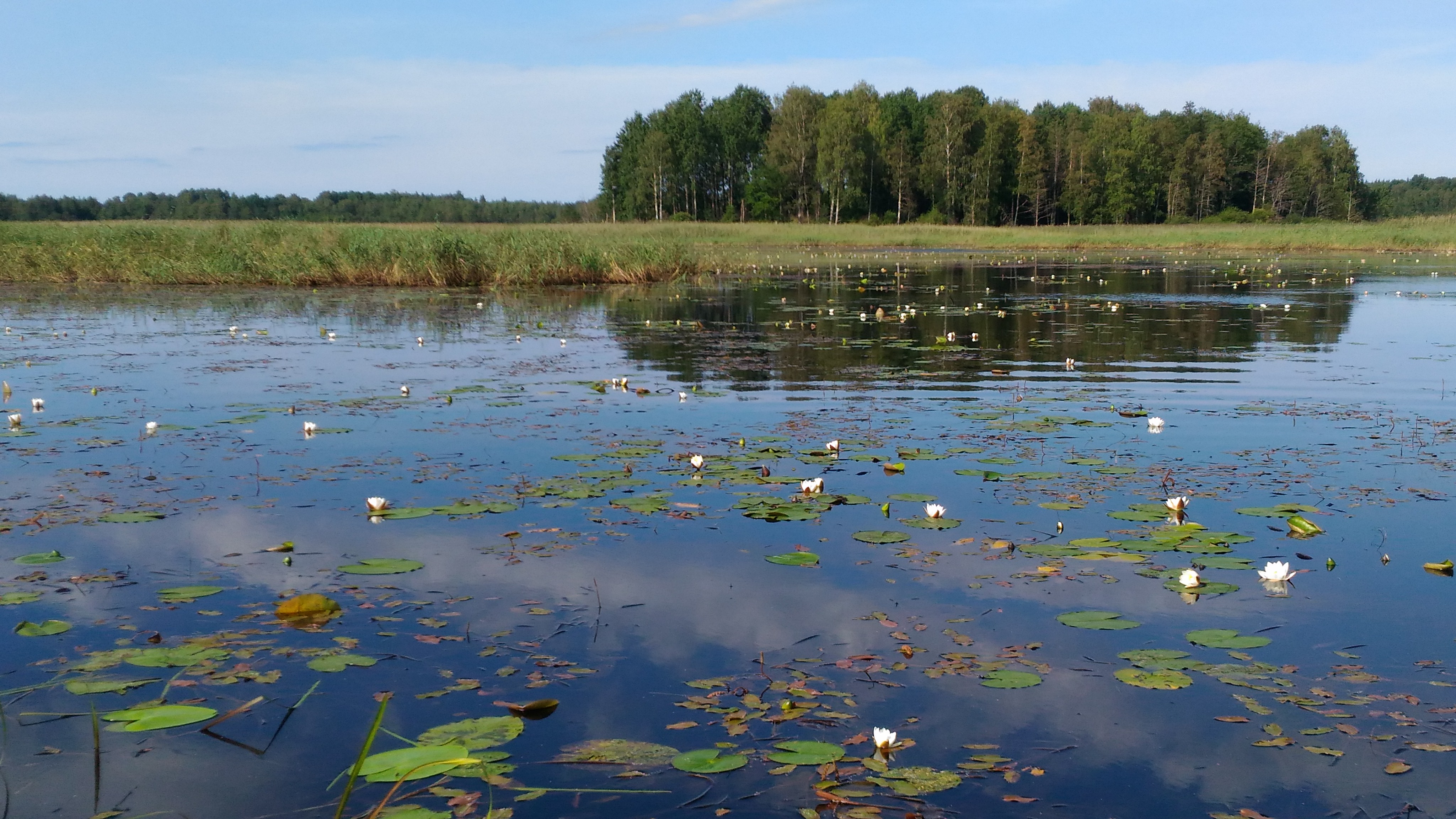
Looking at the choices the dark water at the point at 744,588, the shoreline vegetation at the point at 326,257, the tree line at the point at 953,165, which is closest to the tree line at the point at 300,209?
the tree line at the point at 953,165

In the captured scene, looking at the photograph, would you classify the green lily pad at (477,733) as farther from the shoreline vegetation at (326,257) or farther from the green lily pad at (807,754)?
the shoreline vegetation at (326,257)

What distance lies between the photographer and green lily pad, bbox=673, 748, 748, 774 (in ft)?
9.29

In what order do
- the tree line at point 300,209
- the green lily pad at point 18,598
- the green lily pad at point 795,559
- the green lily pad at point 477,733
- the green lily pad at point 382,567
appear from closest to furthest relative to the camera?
the green lily pad at point 477,733
the green lily pad at point 18,598
the green lily pad at point 382,567
the green lily pad at point 795,559
the tree line at point 300,209

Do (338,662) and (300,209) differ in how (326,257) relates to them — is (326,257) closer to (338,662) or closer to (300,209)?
(338,662)

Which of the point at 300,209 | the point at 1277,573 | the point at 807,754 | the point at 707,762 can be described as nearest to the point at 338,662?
the point at 707,762

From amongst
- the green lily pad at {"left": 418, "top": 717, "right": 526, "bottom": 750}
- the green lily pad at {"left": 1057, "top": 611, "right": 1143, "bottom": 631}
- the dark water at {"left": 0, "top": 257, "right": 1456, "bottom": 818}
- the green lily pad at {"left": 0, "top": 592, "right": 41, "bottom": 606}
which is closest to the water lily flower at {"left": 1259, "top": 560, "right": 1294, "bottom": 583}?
the dark water at {"left": 0, "top": 257, "right": 1456, "bottom": 818}

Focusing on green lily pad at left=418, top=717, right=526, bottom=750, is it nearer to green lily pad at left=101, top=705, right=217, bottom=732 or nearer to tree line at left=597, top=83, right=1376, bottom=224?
green lily pad at left=101, top=705, right=217, bottom=732

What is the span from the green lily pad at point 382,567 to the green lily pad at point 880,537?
2067mm

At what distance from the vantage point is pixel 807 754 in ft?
9.50

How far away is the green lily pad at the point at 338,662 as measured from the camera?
3.50 m

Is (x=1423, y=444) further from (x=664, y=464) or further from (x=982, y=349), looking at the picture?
(x=982, y=349)

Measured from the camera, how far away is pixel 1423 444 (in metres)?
6.88

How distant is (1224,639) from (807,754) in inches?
70.7

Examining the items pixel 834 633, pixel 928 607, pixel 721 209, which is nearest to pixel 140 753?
pixel 834 633
